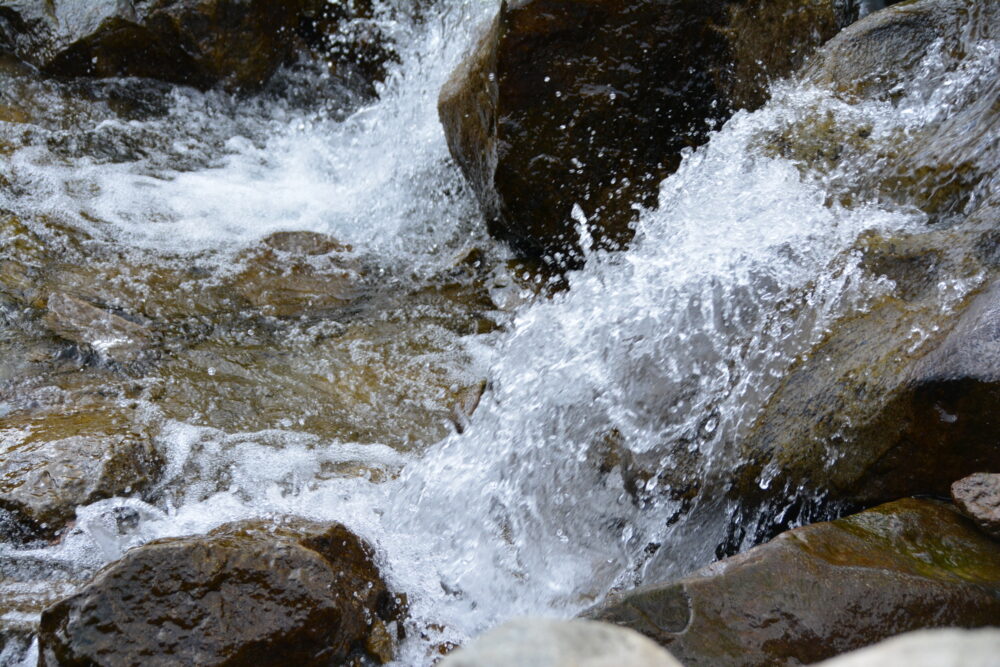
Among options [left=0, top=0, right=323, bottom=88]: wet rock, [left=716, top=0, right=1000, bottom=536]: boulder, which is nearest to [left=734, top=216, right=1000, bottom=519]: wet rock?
[left=716, top=0, right=1000, bottom=536]: boulder

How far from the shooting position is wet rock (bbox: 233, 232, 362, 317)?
15.2 feet

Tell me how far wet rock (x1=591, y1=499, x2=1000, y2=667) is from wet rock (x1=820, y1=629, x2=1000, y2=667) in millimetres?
1327

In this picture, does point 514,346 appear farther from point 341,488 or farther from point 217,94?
point 217,94

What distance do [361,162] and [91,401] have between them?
3102mm

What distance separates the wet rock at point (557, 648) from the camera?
991 mm

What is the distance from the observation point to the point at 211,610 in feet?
7.99

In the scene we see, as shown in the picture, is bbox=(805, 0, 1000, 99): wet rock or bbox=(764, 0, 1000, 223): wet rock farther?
bbox=(805, 0, 1000, 99): wet rock

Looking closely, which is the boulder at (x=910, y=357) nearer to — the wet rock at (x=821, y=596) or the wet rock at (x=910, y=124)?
the wet rock at (x=910, y=124)

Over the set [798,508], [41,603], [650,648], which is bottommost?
[41,603]

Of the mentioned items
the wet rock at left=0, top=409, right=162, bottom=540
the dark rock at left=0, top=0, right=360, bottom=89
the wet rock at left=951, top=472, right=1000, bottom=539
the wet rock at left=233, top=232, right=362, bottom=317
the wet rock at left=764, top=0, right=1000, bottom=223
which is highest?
the wet rock at left=764, top=0, right=1000, bottom=223

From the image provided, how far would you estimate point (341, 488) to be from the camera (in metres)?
3.45

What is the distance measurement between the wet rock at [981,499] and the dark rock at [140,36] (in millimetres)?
5872

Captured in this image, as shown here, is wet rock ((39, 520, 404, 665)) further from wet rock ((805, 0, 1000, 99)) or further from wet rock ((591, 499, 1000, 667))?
wet rock ((805, 0, 1000, 99))

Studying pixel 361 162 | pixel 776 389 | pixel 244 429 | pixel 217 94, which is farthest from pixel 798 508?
pixel 217 94
